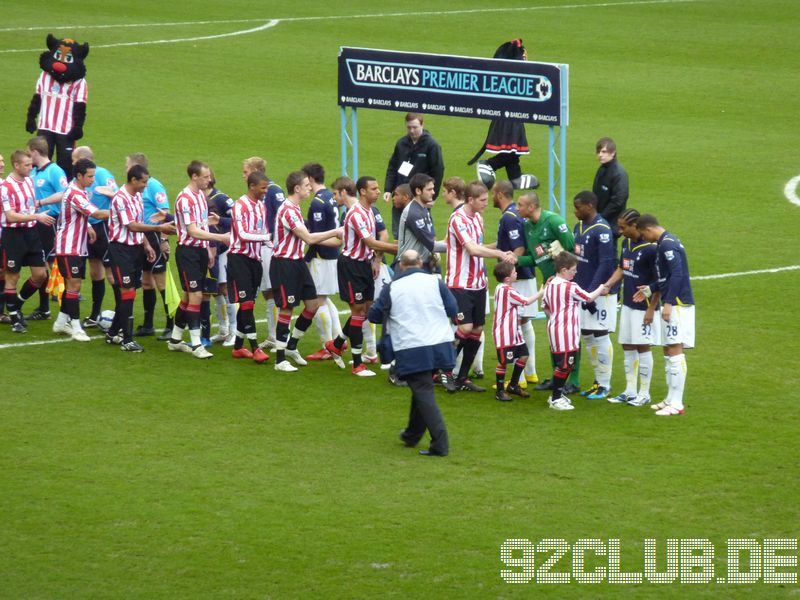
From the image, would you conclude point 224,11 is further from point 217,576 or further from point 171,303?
point 217,576

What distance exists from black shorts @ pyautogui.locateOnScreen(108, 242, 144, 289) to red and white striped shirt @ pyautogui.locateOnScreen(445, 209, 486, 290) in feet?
12.1

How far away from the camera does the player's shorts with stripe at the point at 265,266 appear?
50.3 feet

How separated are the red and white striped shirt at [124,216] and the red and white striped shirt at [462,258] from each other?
11.9 feet

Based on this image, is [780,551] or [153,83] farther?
[153,83]

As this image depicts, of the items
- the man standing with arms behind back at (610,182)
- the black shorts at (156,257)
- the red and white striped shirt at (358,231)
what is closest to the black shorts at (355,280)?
the red and white striped shirt at (358,231)

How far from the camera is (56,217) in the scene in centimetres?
1698

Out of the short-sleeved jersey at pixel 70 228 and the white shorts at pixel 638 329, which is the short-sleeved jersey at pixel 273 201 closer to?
the short-sleeved jersey at pixel 70 228

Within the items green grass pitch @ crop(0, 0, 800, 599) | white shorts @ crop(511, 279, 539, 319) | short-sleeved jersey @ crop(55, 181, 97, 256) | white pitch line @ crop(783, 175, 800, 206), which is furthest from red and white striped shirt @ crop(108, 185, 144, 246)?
white pitch line @ crop(783, 175, 800, 206)

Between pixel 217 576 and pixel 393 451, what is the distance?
2921 mm

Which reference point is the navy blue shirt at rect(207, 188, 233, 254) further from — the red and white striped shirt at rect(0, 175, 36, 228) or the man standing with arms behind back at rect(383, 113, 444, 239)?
the man standing with arms behind back at rect(383, 113, 444, 239)

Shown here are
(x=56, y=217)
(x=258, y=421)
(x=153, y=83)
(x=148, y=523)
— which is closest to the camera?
(x=148, y=523)

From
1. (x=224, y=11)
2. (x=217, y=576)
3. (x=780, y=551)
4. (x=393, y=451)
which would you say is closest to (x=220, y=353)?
(x=393, y=451)

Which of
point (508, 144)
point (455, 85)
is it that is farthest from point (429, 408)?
point (508, 144)

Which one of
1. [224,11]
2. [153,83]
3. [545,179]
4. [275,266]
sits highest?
[224,11]
